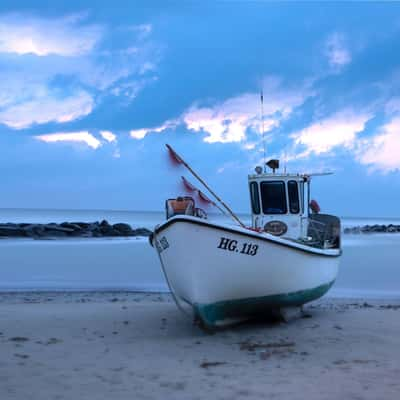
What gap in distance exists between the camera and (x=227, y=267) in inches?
335

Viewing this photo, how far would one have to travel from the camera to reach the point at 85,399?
5594 mm

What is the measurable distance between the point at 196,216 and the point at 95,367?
10.2 feet

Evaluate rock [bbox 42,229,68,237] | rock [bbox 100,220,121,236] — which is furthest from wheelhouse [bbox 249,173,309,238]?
rock [bbox 100,220,121,236]

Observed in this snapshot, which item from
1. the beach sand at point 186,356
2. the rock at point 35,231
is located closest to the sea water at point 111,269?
the beach sand at point 186,356

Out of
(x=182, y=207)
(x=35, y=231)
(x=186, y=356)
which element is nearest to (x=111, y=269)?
(x=182, y=207)

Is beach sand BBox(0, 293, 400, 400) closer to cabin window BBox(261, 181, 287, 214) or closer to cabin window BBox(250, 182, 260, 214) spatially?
cabin window BBox(261, 181, 287, 214)

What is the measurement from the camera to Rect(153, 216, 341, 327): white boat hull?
838 cm

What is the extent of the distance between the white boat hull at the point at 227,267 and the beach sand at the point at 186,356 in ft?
1.42

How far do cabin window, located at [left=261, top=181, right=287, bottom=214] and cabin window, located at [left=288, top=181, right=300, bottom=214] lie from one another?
Result: 0.39ft

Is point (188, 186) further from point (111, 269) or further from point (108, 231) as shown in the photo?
point (108, 231)

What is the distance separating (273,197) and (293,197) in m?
0.39

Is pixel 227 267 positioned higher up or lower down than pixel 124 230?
higher up

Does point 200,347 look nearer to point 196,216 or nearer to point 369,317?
point 196,216

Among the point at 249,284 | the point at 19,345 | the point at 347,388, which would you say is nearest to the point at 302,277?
the point at 249,284
